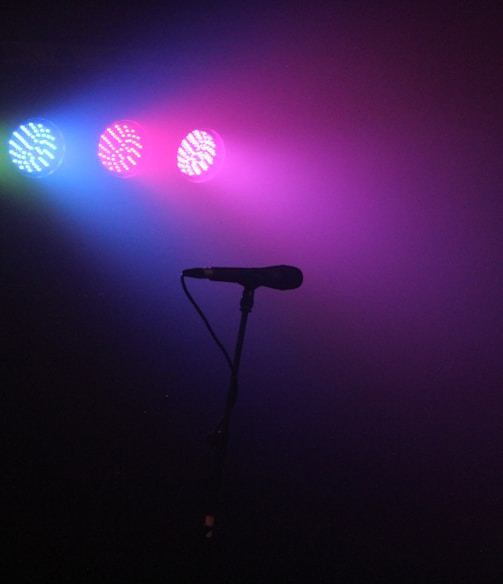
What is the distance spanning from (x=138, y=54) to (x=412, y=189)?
5.58 feet

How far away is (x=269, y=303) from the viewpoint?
278 cm

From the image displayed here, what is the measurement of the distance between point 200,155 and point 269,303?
88cm

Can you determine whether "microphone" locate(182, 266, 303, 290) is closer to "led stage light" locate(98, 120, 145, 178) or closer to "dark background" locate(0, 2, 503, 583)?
"dark background" locate(0, 2, 503, 583)

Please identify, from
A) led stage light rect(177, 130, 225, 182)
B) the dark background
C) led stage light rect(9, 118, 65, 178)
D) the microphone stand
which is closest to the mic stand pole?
the microphone stand

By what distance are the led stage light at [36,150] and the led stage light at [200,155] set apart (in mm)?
666

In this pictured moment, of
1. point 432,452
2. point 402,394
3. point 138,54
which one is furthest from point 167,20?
point 432,452

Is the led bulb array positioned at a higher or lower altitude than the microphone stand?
higher

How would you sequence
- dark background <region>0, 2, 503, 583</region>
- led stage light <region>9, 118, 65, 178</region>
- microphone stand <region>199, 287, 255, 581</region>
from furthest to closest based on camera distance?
led stage light <region>9, 118, 65, 178</region> → dark background <region>0, 2, 503, 583</region> → microphone stand <region>199, 287, 255, 581</region>

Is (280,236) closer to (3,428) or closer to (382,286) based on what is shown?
(382,286)

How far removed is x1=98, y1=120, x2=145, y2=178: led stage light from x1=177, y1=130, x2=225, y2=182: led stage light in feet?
0.73

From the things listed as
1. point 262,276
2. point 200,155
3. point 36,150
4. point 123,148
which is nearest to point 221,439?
point 262,276

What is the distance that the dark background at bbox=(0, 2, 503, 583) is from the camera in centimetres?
254

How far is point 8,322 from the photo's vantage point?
2.80 metres

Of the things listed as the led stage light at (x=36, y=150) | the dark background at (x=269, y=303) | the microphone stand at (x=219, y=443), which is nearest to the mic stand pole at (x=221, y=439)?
the microphone stand at (x=219, y=443)
